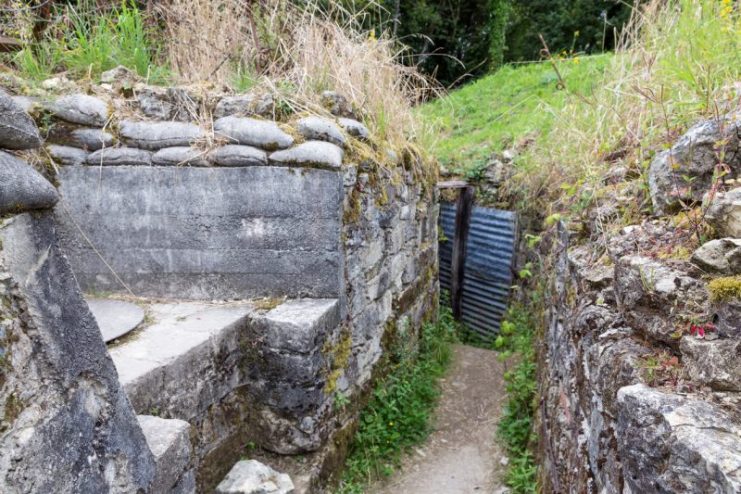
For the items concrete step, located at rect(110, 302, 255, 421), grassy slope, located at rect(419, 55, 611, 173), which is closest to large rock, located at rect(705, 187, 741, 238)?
concrete step, located at rect(110, 302, 255, 421)

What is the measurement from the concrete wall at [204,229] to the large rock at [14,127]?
1.65 meters

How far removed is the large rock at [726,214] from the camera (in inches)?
57.7

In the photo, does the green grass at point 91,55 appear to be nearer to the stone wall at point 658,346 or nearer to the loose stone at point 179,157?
the loose stone at point 179,157

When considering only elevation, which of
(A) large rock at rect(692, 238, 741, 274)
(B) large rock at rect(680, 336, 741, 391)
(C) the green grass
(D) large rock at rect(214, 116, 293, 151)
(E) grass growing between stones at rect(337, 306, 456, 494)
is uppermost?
(C) the green grass

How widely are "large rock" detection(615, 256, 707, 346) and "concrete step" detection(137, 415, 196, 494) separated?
57.3 inches

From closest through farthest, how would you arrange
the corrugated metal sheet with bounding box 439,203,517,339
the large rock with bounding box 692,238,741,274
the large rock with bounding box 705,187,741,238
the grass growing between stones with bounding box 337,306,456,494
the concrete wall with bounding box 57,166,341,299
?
the large rock with bounding box 692,238,741,274 < the large rock with bounding box 705,187,741,238 < the concrete wall with bounding box 57,166,341,299 < the grass growing between stones with bounding box 337,306,456,494 < the corrugated metal sheet with bounding box 439,203,517,339

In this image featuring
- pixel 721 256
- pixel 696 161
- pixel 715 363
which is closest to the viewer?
pixel 715 363

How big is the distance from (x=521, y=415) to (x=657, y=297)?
257 centimetres

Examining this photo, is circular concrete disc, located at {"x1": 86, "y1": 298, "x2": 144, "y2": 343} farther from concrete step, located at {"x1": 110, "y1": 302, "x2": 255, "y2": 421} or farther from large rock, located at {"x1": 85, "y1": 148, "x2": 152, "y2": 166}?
large rock, located at {"x1": 85, "y1": 148, "x2": 152, "y2": 166}

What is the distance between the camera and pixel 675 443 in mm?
1052

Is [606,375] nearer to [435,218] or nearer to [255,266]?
[255,266]

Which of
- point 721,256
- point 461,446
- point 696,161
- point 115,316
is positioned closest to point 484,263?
point 461,446

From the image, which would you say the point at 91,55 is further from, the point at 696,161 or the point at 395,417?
the point at 696,161

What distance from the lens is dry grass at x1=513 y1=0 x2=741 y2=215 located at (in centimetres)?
258
